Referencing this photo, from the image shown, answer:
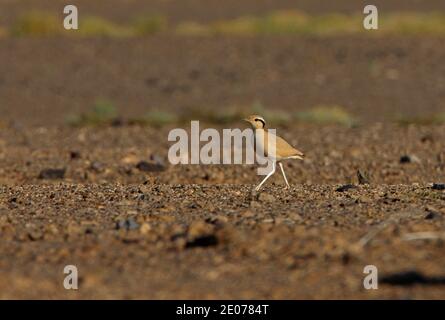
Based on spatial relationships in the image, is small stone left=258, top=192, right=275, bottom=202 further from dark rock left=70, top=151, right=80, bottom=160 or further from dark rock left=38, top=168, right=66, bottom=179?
dark rock left=70, top=151, right=80, bottom=160

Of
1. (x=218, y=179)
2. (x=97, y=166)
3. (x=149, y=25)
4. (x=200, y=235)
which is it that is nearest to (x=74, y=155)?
(x=97, y=166)

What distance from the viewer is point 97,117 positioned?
21.1 metres

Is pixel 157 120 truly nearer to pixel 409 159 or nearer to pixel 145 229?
pixel 409 159

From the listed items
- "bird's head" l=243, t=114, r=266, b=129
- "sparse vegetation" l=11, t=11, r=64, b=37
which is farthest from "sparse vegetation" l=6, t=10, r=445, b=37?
"bird's head" l=243, t=114, r=266, b=129

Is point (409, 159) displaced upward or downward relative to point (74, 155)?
downward

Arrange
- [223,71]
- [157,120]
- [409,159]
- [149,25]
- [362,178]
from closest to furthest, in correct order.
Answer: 1. [362,178]
2. [409,159]
3. [157,120]
4. [223,71]
5. [149,25]

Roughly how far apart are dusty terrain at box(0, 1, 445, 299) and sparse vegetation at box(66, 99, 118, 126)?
0.41 m

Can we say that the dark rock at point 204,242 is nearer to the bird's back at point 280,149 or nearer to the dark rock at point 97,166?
the bird's back at point 280,149

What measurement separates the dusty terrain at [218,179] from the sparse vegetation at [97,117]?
414 millimetres

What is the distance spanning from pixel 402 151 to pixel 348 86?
1018cm

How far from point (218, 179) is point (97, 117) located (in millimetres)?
7678

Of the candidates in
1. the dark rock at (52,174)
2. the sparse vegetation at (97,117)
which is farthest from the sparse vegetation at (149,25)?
the dark rock at (52,174)

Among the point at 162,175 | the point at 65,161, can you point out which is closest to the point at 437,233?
the point at 162,175

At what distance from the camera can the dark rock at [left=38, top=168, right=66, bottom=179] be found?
13859 mm
